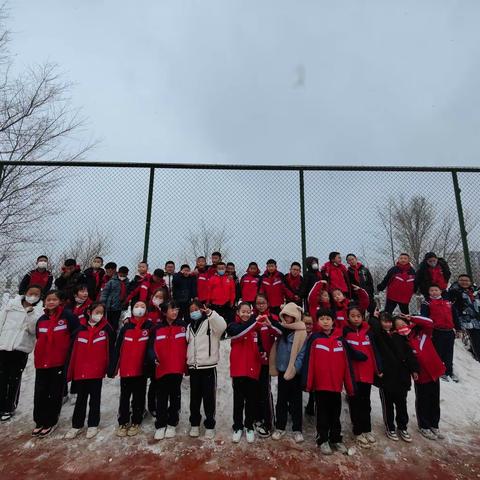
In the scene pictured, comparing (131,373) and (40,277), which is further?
(40,277)

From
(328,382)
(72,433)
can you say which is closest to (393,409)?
(328,382)

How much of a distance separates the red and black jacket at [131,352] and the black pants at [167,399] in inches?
12.7

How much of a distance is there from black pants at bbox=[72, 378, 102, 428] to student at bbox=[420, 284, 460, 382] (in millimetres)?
5579

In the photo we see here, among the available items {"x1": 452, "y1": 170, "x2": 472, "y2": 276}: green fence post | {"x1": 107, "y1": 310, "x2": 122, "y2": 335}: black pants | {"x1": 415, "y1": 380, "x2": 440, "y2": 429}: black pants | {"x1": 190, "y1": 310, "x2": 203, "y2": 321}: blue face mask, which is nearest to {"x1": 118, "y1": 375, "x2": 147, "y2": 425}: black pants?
{"x1": 190, "y1": 310, "x2": 203, "y2": 321}: blue face mask

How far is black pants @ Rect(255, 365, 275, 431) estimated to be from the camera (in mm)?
4207

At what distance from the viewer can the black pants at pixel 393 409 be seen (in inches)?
164

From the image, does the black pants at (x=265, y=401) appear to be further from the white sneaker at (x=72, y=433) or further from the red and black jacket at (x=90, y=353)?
the white sneaker at (x=72, y=433)

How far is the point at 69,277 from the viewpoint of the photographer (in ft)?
20.9

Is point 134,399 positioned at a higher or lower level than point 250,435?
higher

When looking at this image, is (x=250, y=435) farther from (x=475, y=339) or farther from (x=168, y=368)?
(x=475, y=339)

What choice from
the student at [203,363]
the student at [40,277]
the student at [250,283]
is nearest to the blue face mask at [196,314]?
the student at [203,363]

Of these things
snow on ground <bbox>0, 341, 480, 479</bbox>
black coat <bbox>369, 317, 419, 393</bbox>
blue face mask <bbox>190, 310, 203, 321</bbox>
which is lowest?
snow on ground <bbox>0, 341, 480, 479</bbox>

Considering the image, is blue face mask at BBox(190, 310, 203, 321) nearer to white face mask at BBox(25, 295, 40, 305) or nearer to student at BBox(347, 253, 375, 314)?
white face mask at BBox(25, 295, 40, 305)

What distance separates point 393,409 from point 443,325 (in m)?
2.23
